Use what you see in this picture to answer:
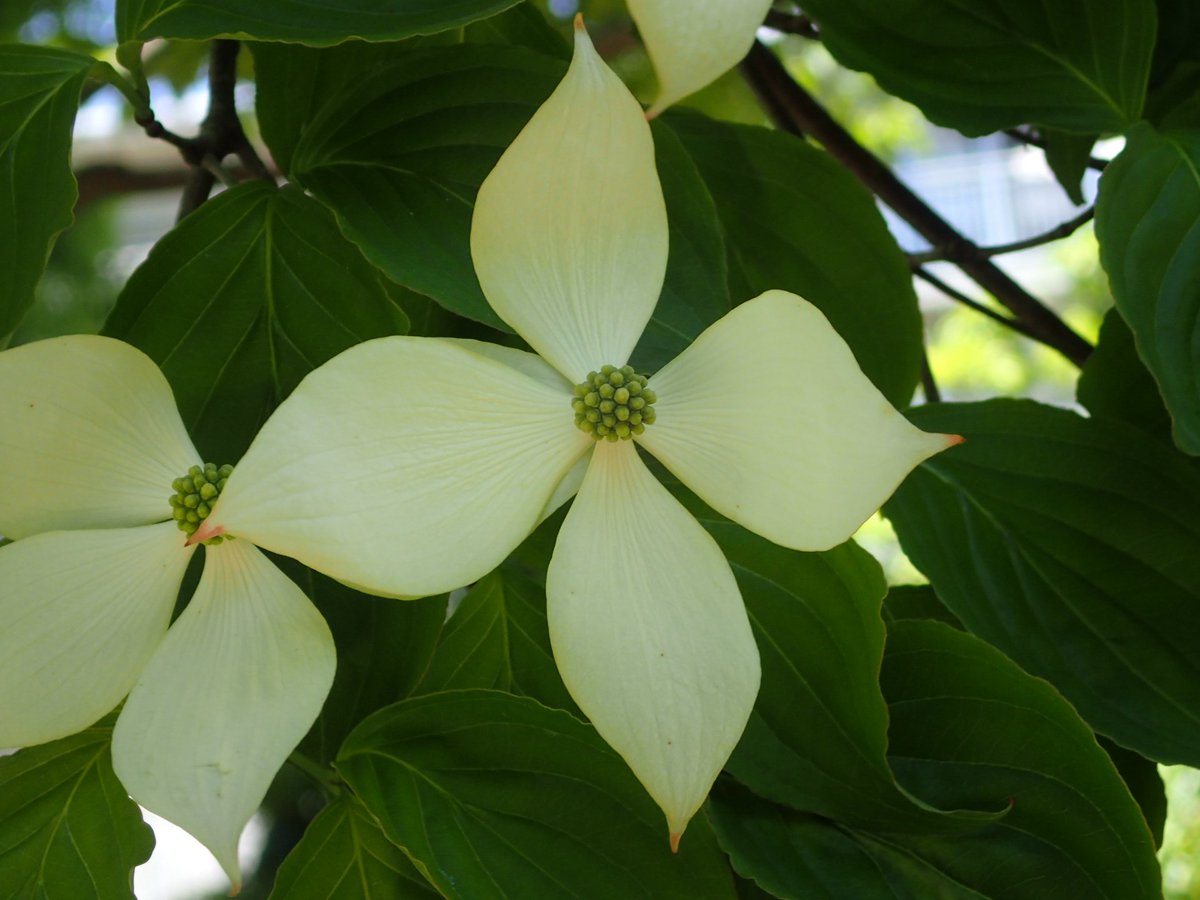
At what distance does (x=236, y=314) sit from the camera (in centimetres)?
27

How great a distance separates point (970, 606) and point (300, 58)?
9.6 inches

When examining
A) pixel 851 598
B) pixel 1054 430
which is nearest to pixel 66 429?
pixel 851 598

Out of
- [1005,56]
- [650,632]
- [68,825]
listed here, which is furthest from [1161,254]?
[68,825]

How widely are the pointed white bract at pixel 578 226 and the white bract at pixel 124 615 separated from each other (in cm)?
7

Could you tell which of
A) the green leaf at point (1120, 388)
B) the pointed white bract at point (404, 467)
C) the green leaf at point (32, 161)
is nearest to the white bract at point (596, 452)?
the pointed white bract at point (404, 467)

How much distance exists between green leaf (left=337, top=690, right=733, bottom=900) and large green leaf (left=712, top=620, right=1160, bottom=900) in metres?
0.02

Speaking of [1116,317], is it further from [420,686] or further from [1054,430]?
[420,686]

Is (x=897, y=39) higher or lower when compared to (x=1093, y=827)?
higher

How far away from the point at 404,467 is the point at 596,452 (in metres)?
0.04

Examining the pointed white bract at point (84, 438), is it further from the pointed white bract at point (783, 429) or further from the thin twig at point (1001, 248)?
the thin twig at point (1001, 248)

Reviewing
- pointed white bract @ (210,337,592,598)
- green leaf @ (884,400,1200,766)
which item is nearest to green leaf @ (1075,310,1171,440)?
green leaf @ (884,400,1200,766)

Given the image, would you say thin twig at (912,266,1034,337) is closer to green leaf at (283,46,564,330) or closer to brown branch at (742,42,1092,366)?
brown branch at (742,42,1092,366)

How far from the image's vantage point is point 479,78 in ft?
0.90

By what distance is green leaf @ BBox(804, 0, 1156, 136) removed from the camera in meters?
0.32
